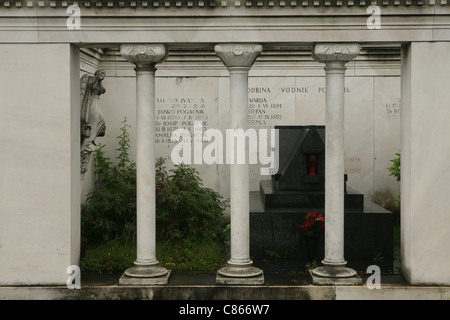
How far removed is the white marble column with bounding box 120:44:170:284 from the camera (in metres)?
9.32

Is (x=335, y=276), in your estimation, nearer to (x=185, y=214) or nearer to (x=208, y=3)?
(x=185, y=214)

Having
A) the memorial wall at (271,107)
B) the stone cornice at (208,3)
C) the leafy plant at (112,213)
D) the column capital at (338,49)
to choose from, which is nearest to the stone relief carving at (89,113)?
the leafy plant at (112,213)

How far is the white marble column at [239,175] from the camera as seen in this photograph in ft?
30.3

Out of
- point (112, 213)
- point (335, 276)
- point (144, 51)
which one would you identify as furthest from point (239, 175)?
point (112, 213)

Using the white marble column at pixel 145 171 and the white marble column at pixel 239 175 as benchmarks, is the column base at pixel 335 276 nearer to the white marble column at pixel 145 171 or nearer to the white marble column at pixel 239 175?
the white marble column at pixel 239 175

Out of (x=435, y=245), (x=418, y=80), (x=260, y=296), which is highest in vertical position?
(x=418, y=80)

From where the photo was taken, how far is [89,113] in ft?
37.1

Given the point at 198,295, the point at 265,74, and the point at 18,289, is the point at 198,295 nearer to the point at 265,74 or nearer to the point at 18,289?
the point at 18,289

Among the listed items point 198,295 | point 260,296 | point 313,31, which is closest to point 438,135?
point 313,31

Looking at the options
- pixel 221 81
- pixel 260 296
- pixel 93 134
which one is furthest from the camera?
pixel 221 81

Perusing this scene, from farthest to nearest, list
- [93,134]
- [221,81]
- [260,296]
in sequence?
[221,81] → [93,134] → [260,296]

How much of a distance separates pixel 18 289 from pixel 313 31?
6170mm

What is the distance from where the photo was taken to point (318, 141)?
38.6ft

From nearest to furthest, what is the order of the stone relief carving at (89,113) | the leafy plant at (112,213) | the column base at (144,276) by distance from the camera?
the column base at (144,276) < the stone relief carving at (89,113) < the leafy plant at (112,213)
